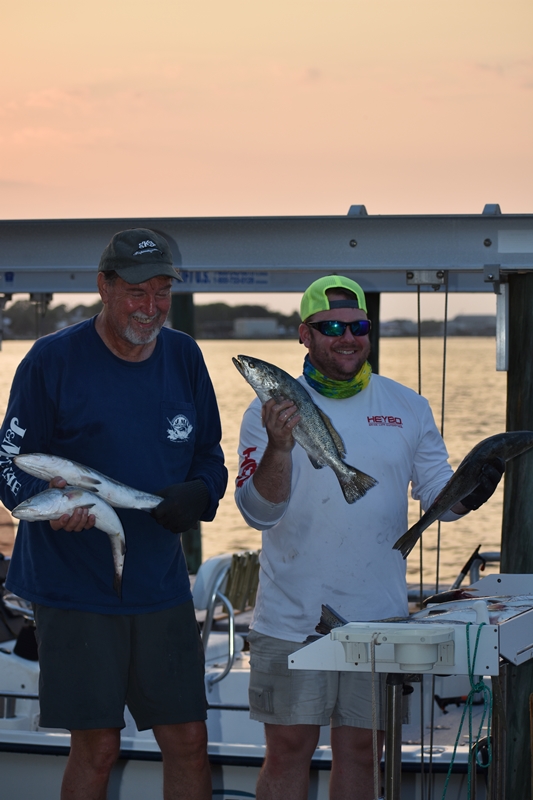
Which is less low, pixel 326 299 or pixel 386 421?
pixel 326 299

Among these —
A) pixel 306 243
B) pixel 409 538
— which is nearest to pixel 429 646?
pixel 409 538

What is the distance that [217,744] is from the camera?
5082 millimetres

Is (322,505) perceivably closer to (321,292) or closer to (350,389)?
(350,389)

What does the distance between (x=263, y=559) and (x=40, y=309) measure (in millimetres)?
4055

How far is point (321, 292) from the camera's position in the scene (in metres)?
4.07

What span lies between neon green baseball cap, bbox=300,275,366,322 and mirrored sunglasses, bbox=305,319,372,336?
0.08 metres

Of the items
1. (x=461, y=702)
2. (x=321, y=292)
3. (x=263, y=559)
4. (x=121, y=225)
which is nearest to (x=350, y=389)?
(x=321, y=292)

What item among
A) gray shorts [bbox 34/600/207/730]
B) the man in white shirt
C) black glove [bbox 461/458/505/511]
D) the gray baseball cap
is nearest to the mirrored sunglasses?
the man in white shirt

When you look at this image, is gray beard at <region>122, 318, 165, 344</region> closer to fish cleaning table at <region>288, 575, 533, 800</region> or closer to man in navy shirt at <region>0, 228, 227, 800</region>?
man in navy shirt at <region>0, 228, 227, 800</region>

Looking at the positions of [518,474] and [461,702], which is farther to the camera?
[461,702]

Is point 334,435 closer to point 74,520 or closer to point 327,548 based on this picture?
point 327,548

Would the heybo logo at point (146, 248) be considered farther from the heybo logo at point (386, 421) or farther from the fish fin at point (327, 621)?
the fish fin at point (327, 621)

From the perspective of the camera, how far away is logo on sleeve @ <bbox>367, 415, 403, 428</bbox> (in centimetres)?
402

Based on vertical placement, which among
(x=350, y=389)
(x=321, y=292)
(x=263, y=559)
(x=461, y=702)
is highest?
(x=321, y=292)
